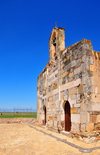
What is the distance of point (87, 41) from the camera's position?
625 cm

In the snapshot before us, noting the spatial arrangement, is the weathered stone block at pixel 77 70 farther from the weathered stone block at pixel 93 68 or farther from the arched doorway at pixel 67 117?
the arched doorway at pixel 67 117

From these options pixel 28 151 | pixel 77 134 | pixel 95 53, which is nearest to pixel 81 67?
pixel 95 53

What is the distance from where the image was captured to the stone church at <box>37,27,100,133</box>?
576 cm

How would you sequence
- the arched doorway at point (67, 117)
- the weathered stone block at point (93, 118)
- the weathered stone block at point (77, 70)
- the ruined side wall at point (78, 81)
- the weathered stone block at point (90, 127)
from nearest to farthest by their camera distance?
the weathered stone block at point (90, 127) < the weathered stone block at point (93, 118) < the ruined side wall at point (78, 81) < the weathered stone block at point (77, 70) < the arched doorway at point (67, 117)

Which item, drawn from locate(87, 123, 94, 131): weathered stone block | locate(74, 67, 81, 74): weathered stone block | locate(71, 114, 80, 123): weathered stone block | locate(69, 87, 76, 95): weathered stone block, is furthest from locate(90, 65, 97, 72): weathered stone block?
locate(87, 123, 94, 131): weathered stone block

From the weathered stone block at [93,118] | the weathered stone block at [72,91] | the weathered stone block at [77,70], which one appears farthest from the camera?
the weathered stone block at [72,91]

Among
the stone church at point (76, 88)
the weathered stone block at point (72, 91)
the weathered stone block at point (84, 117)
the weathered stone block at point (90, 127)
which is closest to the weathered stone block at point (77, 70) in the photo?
the stone church at point (76, 88)

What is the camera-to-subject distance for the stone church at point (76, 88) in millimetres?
5758

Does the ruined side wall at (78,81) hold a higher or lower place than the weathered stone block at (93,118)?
higher

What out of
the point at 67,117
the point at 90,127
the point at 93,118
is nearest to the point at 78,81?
the point at 93,118

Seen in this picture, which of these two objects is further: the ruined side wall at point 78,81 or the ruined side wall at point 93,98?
the ruined side wall at point 78,81

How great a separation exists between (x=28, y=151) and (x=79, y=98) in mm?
2863

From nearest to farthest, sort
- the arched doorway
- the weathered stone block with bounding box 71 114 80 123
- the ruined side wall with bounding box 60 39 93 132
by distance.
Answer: the ruined side wall with bounding box 60 39 93 132 < the weathered stone block with bounding box 71 114 80 123 < the arched doorway

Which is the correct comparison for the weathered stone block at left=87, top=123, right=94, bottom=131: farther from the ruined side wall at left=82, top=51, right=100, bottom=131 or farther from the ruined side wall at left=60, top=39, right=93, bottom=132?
the ruined side wall at left=60, top=39, right=93, bottom=132
